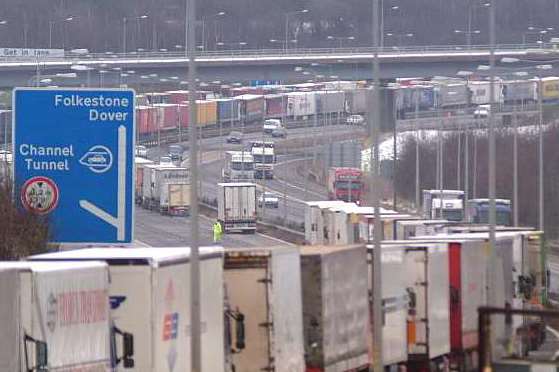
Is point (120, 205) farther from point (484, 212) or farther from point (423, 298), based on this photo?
point (484, 212)

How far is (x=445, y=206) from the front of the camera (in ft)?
236

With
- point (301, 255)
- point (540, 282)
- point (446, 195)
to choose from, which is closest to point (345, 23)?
point (446, 195)

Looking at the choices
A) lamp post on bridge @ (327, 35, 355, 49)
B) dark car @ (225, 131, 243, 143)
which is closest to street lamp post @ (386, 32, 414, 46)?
lamp post on bridge @ (327, 35, 355, 49)

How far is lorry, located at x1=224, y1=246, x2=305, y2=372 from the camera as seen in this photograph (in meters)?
21.6

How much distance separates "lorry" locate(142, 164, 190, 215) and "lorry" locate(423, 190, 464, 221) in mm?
12098

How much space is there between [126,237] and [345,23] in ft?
464

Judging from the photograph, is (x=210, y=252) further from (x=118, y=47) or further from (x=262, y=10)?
(x=262, y=10)

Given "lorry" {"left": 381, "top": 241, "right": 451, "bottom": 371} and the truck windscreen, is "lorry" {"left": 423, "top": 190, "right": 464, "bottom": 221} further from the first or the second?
"lorry" {"left": 381, "top": 241, "right": 451, "bottom": 371}

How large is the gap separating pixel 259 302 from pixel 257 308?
7cm

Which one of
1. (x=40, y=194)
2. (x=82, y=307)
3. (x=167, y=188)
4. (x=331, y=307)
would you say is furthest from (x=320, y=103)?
(x=82, y=307)

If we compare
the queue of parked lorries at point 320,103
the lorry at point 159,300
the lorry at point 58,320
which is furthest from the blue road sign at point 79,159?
the queue of parked lorries at point 320,103

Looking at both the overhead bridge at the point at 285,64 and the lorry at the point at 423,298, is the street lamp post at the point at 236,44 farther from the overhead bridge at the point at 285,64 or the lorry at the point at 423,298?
the lorry at the point at 423,298

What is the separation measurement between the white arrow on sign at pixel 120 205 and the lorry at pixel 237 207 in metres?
55.0

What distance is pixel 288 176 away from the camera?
107 m
